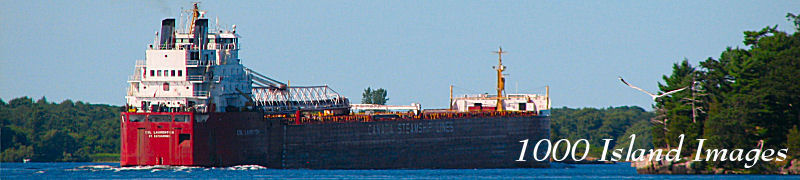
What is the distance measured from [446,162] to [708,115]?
2075 centimetres

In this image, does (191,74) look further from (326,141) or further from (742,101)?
(742,101)

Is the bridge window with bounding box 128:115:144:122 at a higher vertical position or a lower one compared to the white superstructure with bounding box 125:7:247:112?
lower

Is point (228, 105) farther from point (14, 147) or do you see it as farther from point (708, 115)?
point (14, 147)

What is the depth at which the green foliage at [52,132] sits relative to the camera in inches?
6417

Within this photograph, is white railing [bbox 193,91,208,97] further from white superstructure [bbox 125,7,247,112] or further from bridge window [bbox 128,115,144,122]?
bridge window [bbox 128,115,144,122]

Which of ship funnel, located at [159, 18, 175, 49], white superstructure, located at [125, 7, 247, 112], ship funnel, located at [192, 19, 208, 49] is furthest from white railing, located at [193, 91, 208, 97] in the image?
ship funnel, located at [159, 18, 175, 49]

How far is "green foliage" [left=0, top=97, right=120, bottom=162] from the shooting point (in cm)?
16300

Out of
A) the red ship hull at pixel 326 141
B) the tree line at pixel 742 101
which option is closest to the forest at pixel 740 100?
the tree line at pixel 742 101

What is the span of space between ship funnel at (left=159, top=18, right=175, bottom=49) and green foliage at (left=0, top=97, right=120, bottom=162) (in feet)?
174

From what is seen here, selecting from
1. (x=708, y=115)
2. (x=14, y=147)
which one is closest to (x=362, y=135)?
(x=708, y=115)

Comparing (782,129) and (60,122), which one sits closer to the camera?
(782,129)

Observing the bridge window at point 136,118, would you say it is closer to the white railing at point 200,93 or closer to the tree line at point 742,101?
the white railing at point 200,93

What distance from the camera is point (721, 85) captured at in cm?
11500

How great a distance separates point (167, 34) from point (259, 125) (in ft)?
28.2
